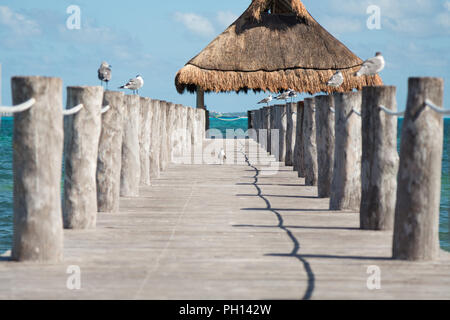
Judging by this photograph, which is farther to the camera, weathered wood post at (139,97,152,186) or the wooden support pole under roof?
the wooden support pole under roof

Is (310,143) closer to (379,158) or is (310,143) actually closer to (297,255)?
(379,158)

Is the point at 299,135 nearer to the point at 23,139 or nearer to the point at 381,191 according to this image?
the point at 381,191

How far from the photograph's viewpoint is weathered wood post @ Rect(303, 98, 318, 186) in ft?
30.0

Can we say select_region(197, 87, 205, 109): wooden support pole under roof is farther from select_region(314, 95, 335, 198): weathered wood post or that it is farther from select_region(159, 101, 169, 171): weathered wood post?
select_region(314, 95, 335, 198): weathered wood post

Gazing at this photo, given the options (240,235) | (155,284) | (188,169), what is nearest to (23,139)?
(155,284)

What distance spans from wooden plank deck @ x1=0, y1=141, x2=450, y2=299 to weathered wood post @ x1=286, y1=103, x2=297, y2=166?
4.93 m

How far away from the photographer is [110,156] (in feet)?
20.9

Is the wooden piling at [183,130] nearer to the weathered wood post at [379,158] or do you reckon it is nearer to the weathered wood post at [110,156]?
the weathered wood post at [110,156]

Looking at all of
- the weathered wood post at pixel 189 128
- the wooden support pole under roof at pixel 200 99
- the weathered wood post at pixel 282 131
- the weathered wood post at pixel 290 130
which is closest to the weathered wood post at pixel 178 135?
the weathered wood post at pixel 189 128

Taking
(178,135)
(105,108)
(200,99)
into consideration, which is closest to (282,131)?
(178,135)

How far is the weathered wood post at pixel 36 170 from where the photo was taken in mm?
4168

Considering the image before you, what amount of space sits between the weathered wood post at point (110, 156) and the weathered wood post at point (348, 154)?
2.14 metres

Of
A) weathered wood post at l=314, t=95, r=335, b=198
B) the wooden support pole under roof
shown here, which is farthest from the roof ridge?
weathered wood post at l=314, t=95, r=335, b=198
